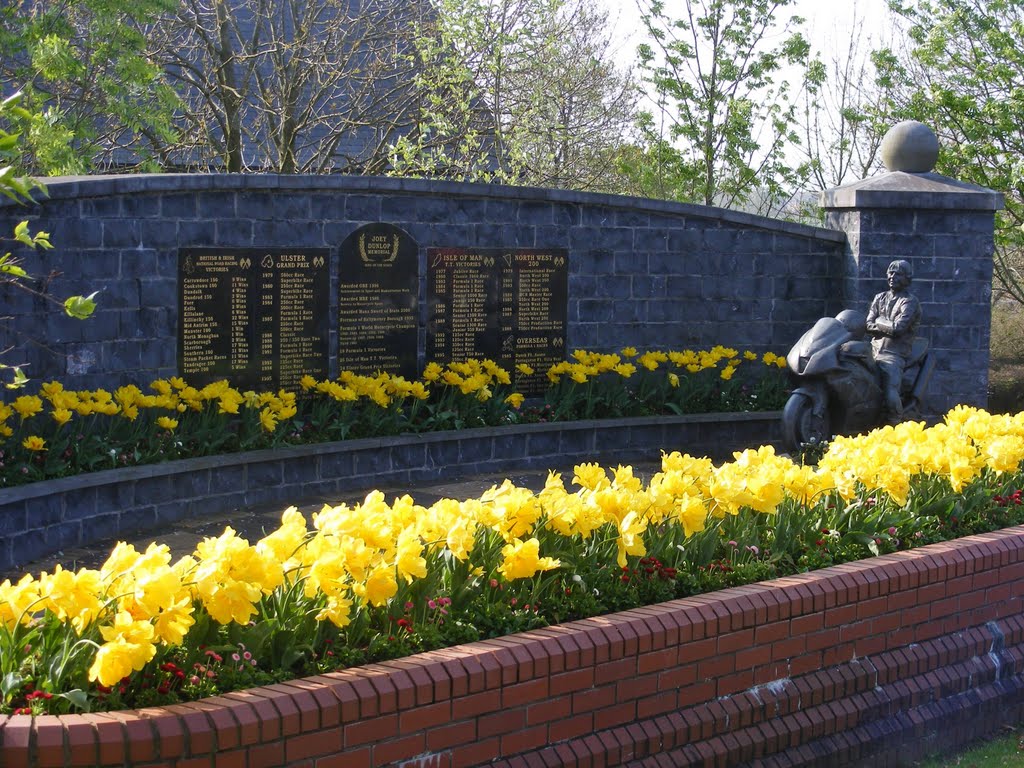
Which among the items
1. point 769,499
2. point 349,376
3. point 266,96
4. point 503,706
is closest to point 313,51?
point 266,96

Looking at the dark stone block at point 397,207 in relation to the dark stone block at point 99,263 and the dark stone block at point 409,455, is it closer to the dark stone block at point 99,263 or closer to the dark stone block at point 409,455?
the dark stone block at point 409,455

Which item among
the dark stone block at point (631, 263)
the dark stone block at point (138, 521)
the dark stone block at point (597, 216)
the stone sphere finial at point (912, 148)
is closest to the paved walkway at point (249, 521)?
the dark stone block at point (138, 521)

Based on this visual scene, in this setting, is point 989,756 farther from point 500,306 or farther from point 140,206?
point 500,306

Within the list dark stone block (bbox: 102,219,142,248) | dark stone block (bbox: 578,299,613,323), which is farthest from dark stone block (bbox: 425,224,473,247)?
dark stone block (bbox: 102,219,142,248)

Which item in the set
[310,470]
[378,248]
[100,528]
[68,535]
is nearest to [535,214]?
[378,248]

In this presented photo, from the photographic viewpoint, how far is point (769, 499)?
21.1 feet

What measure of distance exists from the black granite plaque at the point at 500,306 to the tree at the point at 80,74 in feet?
11.1

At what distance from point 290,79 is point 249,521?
9584 mm

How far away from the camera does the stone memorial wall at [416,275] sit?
10102mm

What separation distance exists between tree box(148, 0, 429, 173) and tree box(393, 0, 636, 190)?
563 mm

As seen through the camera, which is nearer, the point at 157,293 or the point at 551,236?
the point at 157,293

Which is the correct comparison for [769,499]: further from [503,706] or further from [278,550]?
[278,550]

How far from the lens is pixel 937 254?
45.5ft

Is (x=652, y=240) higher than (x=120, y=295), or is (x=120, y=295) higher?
(x=652, y=240)
